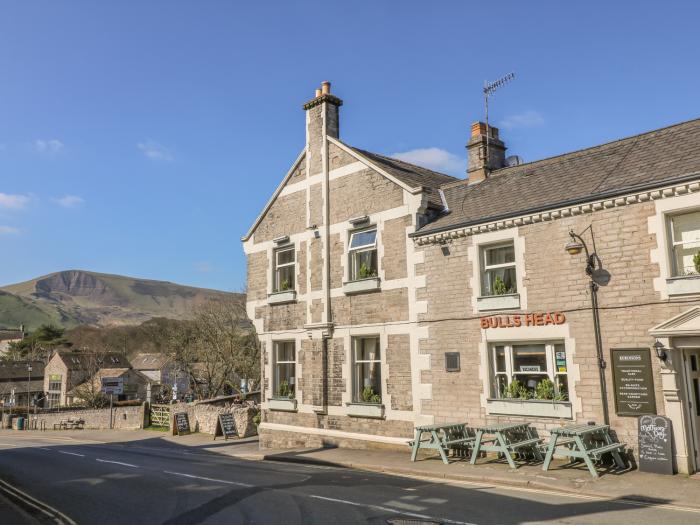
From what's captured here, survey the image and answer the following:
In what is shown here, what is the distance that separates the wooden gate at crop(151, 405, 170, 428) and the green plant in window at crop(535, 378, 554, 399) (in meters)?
29.4

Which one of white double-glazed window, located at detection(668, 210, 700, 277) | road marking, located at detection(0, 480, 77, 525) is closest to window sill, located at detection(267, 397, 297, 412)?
road marking, located at detection(0, 480, 77, 525)

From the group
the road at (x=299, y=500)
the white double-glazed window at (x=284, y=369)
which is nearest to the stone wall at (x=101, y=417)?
the white double-glazed window at (x=284, y=369)

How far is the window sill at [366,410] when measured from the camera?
1658cm

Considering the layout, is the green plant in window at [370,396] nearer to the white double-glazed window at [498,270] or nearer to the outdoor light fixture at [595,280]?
the white double-glazed window at [498,270]

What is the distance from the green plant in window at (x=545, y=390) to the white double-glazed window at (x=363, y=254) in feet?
20.1

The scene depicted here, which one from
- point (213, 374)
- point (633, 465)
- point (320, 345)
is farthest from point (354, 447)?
point (213, 374)

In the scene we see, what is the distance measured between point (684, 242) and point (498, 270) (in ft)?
14.5

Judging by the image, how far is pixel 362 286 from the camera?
17.5 meters

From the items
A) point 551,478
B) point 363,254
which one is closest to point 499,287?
point 551,478

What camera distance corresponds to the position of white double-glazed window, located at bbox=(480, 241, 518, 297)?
14453 mm

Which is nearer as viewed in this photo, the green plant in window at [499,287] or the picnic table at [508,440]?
the picnic table at [508,440]

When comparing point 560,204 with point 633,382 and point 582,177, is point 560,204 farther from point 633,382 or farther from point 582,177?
point 633,382

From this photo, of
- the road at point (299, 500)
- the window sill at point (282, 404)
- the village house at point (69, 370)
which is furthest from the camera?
the village house at point (69, 370)

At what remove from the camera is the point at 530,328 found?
13711mm
